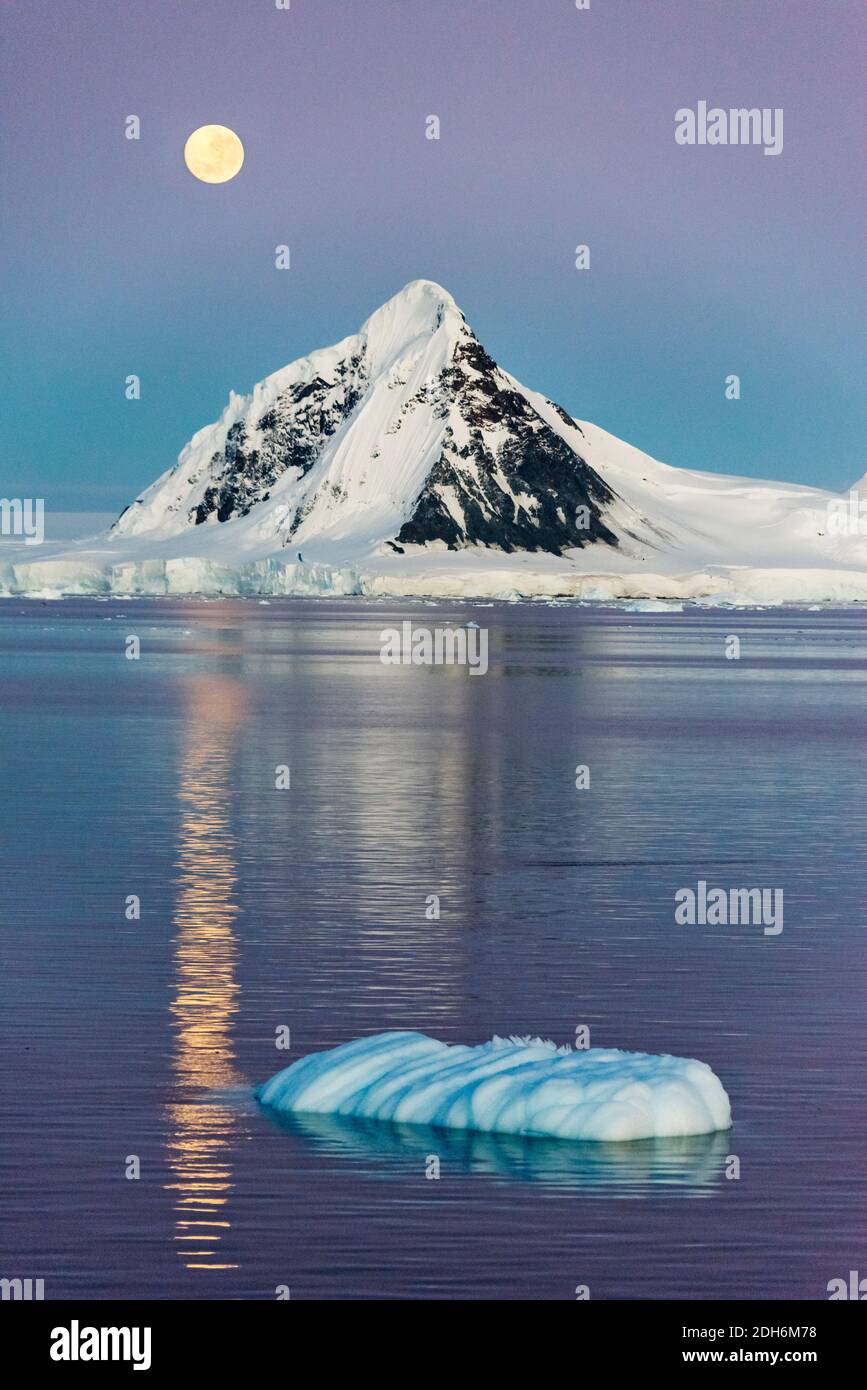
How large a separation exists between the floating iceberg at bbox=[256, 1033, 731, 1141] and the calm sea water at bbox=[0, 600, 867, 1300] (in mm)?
251

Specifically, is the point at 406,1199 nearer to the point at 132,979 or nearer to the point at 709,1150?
the point at 709,1150

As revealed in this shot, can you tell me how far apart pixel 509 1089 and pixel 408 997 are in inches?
199

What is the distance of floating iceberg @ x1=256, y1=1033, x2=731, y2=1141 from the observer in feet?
54.9

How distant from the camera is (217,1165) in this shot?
16016mm

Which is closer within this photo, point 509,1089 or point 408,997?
point 509,1089

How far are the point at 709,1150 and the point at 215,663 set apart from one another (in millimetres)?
91323

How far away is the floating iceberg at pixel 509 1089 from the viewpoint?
1673 centimetres

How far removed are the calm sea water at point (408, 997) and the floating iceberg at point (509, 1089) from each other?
251mm

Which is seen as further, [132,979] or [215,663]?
[215,663]

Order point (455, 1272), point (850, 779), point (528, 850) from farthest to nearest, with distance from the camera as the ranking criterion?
1. point (850, 779)
2. point (528, 850)
3. point (455, 1272)

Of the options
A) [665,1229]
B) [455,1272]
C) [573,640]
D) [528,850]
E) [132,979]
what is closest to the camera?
[455,1272]

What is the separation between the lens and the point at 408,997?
22.0m

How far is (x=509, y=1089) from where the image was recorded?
17.0 m
